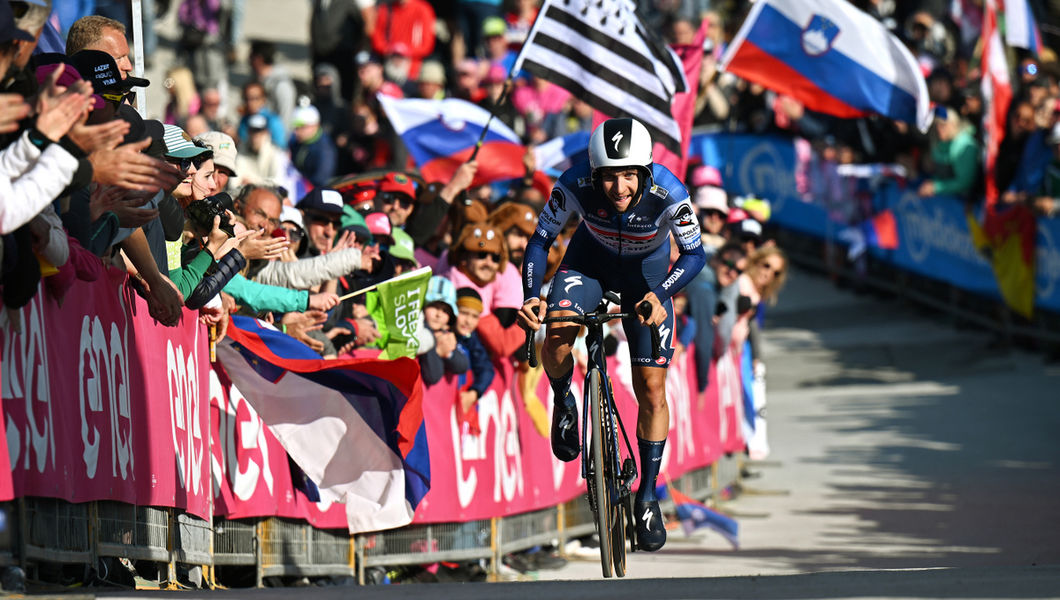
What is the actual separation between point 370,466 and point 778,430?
9346 millimetres

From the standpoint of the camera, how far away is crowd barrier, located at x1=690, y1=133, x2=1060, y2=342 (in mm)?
19547

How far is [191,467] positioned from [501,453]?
3569 millimetres

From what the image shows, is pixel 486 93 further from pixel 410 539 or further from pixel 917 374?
pixel 410 539

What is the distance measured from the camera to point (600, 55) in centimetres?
1310

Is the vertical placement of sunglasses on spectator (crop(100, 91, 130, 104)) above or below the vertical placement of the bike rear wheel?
above

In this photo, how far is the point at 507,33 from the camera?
21.3 metres

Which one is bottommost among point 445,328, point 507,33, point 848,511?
point 848,511

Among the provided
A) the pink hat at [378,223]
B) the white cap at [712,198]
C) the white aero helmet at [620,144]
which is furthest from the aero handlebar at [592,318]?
the white cap at [712,198]

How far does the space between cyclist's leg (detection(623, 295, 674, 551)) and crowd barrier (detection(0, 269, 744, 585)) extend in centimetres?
187

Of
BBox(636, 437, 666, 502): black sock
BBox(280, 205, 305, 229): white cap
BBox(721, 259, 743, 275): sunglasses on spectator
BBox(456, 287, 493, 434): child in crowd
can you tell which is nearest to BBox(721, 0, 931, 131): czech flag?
BBox(721, 259, 743, 275): sunglasses on spectator

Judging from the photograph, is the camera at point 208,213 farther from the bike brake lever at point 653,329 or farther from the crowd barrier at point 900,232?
the crowd barrier at point 900,232

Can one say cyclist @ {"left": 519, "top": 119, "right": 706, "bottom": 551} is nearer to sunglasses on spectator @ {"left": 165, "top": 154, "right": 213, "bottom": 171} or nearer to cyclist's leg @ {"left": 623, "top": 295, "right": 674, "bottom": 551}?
cyclist's leg @ {"left": 623, "top": 295, "right": 674, "bottom": 551}

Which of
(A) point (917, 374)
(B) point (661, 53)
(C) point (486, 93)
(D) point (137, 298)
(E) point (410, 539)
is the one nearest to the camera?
(D) point (137, 298)

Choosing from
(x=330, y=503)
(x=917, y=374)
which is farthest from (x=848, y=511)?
(x=917, y=374)
